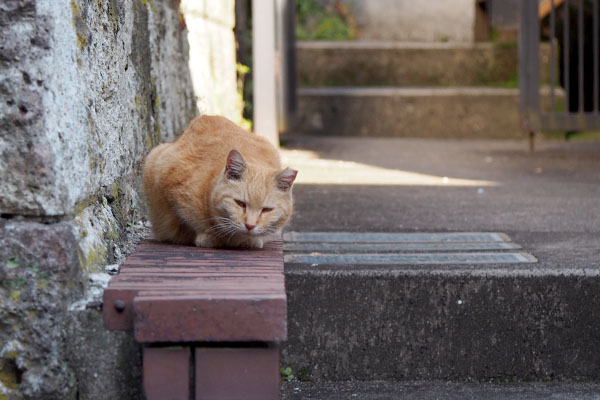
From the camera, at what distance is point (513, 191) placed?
176 inches

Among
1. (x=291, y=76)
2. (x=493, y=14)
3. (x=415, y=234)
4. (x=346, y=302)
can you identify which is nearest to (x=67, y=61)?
(x=346, y=302)

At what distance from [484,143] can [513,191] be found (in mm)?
3486

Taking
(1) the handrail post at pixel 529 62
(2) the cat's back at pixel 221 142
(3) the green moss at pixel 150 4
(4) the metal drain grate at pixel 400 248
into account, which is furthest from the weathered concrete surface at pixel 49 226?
(1) the handrail post at pixel 529 62

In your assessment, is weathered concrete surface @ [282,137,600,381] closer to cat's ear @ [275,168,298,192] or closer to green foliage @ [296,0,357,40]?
cat's ear @ [275,168,298,192]

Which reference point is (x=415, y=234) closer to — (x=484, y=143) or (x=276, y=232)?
(x=276, y=232)

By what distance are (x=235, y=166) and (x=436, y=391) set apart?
88cm

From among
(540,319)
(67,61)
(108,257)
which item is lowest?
(540,319)

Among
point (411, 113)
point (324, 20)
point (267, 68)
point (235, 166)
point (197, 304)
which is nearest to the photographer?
point (197, 304)

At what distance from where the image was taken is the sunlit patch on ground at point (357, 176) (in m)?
4.78

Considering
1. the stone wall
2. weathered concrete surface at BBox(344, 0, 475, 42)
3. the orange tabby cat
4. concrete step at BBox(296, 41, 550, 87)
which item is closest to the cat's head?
the orange tabby cat

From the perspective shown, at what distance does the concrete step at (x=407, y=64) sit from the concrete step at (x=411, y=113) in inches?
29.8

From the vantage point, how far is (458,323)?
2533 millimetres

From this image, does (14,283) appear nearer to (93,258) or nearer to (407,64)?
(93,258)

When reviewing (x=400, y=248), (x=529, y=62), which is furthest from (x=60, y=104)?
(x=529, y=62)
